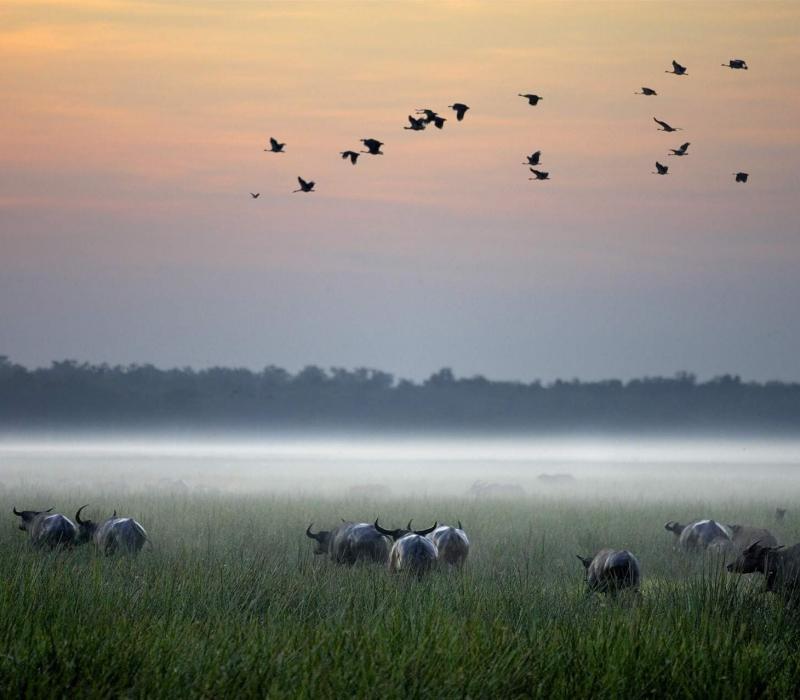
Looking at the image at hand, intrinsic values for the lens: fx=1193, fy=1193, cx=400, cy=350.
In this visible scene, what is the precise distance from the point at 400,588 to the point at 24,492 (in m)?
31.5

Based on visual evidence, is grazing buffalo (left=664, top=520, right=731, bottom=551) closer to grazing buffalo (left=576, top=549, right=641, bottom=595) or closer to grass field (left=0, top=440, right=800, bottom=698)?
grass field (left=0, top=440, right=800, bottom=698)

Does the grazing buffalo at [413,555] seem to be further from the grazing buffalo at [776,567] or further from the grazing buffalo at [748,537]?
the grazing buffalo at [748,537]

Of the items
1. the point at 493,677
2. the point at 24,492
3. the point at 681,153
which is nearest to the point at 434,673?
the point at 493,677

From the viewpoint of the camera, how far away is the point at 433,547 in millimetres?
17078

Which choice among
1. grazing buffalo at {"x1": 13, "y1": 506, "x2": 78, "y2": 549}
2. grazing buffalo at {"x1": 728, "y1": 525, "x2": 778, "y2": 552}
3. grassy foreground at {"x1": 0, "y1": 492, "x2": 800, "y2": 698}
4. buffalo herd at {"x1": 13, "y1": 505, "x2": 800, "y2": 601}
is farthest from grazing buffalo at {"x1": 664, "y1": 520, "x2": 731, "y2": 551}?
grazing buffalo at {"x1": 13, "y1": 506, "x2": 78, "y2": 549}

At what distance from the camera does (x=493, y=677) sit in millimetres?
9805

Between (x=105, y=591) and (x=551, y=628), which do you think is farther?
(x=105, y=591)

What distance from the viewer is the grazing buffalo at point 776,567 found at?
46.2ft

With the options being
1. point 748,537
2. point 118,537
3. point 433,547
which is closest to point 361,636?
point 433,547

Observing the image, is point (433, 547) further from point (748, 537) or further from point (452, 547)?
point (748, 537)

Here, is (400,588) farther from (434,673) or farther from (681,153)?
(681,153)

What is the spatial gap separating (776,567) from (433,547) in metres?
4.81

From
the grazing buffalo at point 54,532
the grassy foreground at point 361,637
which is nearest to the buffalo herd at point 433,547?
the grazing buffalo at point 54,532

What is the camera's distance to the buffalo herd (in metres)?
15.1
